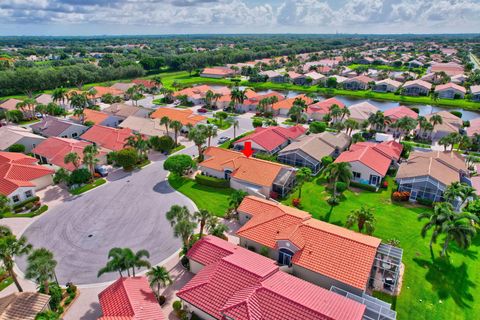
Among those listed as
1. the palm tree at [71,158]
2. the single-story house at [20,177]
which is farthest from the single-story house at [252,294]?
the single-story house at [20,177]

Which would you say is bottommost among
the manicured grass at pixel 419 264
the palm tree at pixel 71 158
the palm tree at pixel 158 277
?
the manicured grass at pixel 419 264

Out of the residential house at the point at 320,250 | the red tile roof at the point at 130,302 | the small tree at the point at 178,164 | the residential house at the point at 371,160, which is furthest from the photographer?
the small tree at the point at 178,164

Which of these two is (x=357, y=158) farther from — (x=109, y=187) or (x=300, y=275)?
(x=109, y=187)

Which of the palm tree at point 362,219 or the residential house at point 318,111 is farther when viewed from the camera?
the residential house at point 318,111

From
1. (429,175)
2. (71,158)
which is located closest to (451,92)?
(429,175)

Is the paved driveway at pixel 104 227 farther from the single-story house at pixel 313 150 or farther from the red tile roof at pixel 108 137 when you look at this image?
the single-story house at pixel 313 150

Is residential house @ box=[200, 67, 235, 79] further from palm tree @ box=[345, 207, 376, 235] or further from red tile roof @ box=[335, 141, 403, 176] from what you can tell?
palm tree @ box=[345, 207, 376, 235]

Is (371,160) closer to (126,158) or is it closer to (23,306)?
(126,158)

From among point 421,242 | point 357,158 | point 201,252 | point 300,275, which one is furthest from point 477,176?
point 201,252
